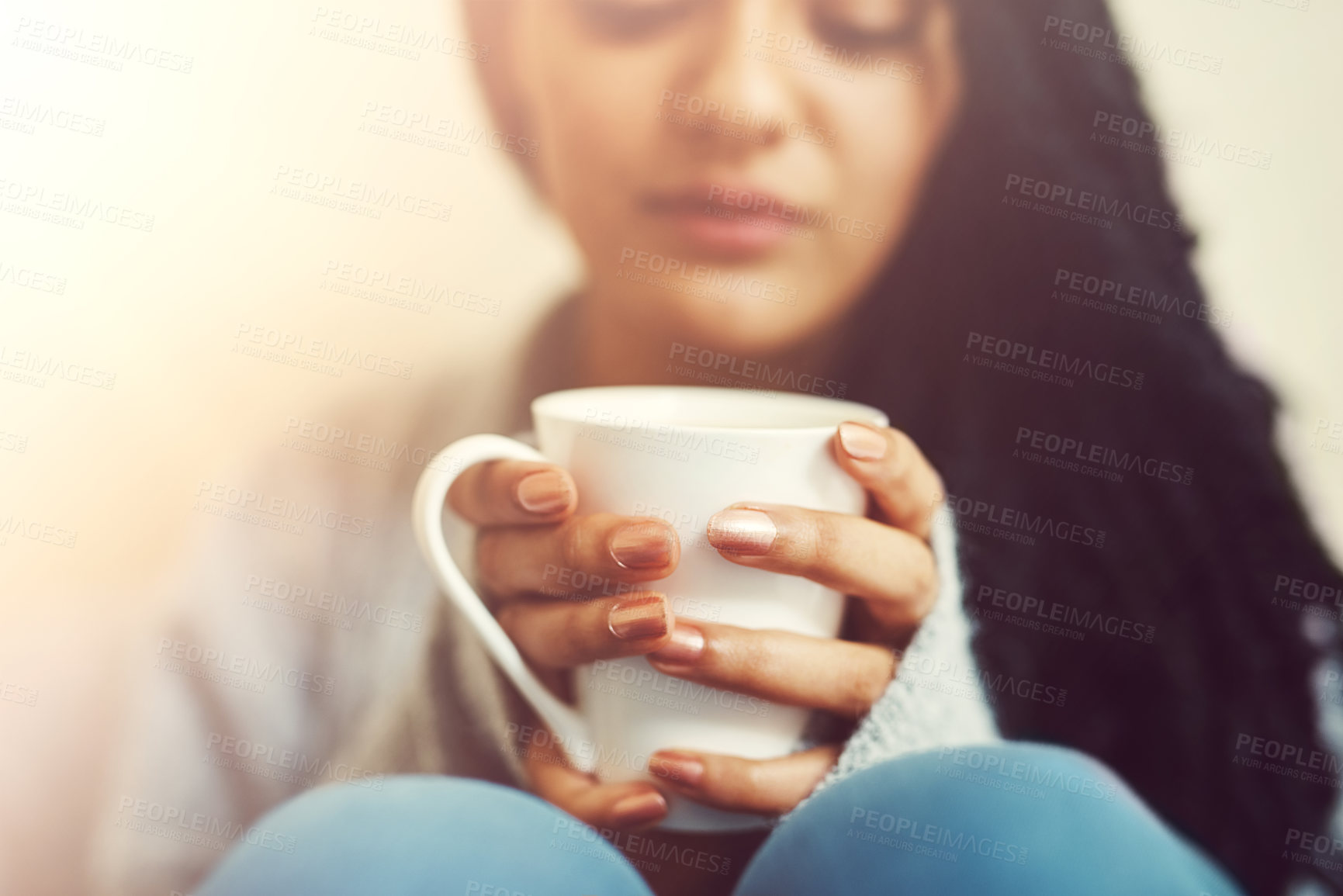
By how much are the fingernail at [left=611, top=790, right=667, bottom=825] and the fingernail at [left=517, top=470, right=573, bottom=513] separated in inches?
4.0

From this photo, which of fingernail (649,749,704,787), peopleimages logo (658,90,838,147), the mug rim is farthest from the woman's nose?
fingernail (649,749,704,787)

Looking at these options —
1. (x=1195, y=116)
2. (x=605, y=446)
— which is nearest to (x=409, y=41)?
(x=605, y=446)

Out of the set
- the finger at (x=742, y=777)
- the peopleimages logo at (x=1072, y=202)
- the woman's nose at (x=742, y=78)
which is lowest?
the finger at (x=742, y=777)

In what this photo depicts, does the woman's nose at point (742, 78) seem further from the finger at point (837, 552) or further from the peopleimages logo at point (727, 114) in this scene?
the finger at point (837, 552)

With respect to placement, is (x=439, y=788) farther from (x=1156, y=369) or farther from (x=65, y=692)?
(x=1156, y=369)

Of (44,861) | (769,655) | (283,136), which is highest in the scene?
(283,136)

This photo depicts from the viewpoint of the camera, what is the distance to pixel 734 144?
0.35 m

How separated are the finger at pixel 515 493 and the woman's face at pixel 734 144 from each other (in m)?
0.09

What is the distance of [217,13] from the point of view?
0.35 m

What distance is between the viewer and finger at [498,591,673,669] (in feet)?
0.91

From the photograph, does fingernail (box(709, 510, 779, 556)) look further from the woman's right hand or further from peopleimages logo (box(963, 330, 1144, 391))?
peopleimages logo (box(963, 330, 1144, 391))

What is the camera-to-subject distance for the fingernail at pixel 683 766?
11.2 inches

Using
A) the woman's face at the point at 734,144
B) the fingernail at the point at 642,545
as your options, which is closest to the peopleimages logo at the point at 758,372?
the woman's face at the point at 734,144

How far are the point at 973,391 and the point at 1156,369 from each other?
75mm
